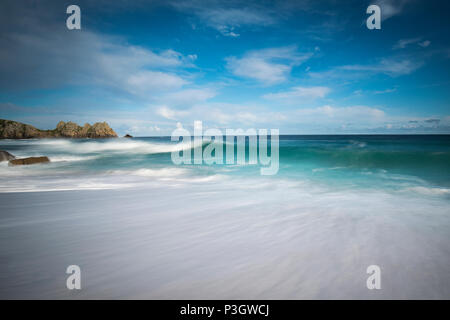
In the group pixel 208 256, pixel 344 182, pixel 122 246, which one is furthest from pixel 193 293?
pixel 344 182

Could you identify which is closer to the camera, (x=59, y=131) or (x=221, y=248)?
(x=221, y=248)

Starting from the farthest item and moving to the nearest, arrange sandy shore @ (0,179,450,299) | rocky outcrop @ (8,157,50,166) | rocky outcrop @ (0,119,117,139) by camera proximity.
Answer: rocky outcrop @ (0,119,117,139), rocky outcrop @ (8,157,50,166), sandy shore @ (0,179,450,299)

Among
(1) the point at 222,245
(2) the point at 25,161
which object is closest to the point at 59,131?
(2) the point at 25,161

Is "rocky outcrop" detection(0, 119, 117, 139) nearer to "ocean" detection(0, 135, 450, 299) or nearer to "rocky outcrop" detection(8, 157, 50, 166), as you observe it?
"rocky outcrop" detection(8, 157, 50, 166)

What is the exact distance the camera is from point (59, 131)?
77.2 m

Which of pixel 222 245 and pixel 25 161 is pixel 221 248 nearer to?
pixel 222 245

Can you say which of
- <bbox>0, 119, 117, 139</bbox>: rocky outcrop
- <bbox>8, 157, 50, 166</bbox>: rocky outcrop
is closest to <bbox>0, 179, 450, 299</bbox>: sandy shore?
<bbox>8, 157, 50, 166</bbox>: rocky outcrop

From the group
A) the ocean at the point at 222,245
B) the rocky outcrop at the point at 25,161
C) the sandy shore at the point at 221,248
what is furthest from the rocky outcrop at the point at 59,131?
the sandy shore at the point at 221,248

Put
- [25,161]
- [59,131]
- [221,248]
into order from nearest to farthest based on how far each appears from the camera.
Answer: [221,248] < [25,161] < [59,131]

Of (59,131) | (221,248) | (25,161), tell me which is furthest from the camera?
(59,131)

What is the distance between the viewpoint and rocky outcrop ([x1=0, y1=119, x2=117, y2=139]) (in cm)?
6191

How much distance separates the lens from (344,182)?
8109 mm
